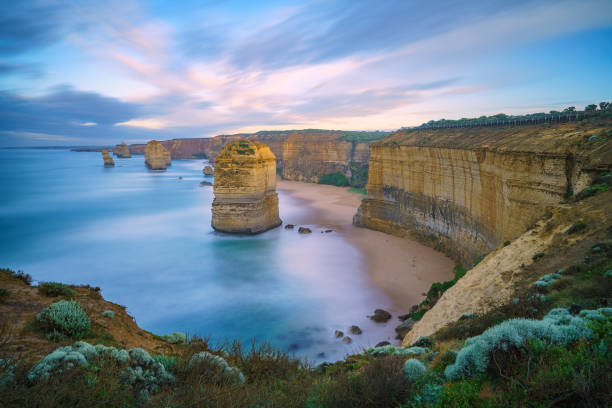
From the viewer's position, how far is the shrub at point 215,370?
5.28 metres

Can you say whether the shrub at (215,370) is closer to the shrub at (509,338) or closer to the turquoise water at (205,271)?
the shrub at (509,338)

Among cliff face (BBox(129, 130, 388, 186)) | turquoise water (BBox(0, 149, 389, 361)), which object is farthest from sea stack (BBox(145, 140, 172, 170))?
turquoise water (BBox(0, 149, 389, 361))

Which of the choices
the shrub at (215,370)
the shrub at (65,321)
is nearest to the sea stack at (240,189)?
the shrub at (65,321)

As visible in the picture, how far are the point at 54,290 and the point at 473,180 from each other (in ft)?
68.9

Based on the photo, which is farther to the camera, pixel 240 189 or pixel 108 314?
pixel 240 189

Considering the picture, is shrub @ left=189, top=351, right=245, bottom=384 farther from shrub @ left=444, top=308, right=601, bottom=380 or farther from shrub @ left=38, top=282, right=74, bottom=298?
shrub @ left=38, top=282, right=74, bottom=298

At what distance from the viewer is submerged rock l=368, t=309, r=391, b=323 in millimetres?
15480

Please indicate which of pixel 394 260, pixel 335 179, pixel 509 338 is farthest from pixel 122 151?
pixel 509 338

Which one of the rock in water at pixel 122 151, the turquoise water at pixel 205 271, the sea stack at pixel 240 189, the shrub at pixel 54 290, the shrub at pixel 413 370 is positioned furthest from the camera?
the rock in water at pixel 122 151

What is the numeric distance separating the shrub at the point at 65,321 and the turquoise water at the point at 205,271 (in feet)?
20.6

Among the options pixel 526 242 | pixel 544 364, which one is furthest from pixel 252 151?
pixel 544 364

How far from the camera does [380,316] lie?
15.6 m

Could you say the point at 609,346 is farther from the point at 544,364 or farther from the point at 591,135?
the point at 591,135

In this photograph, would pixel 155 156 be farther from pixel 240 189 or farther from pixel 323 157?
pixel 240 189
